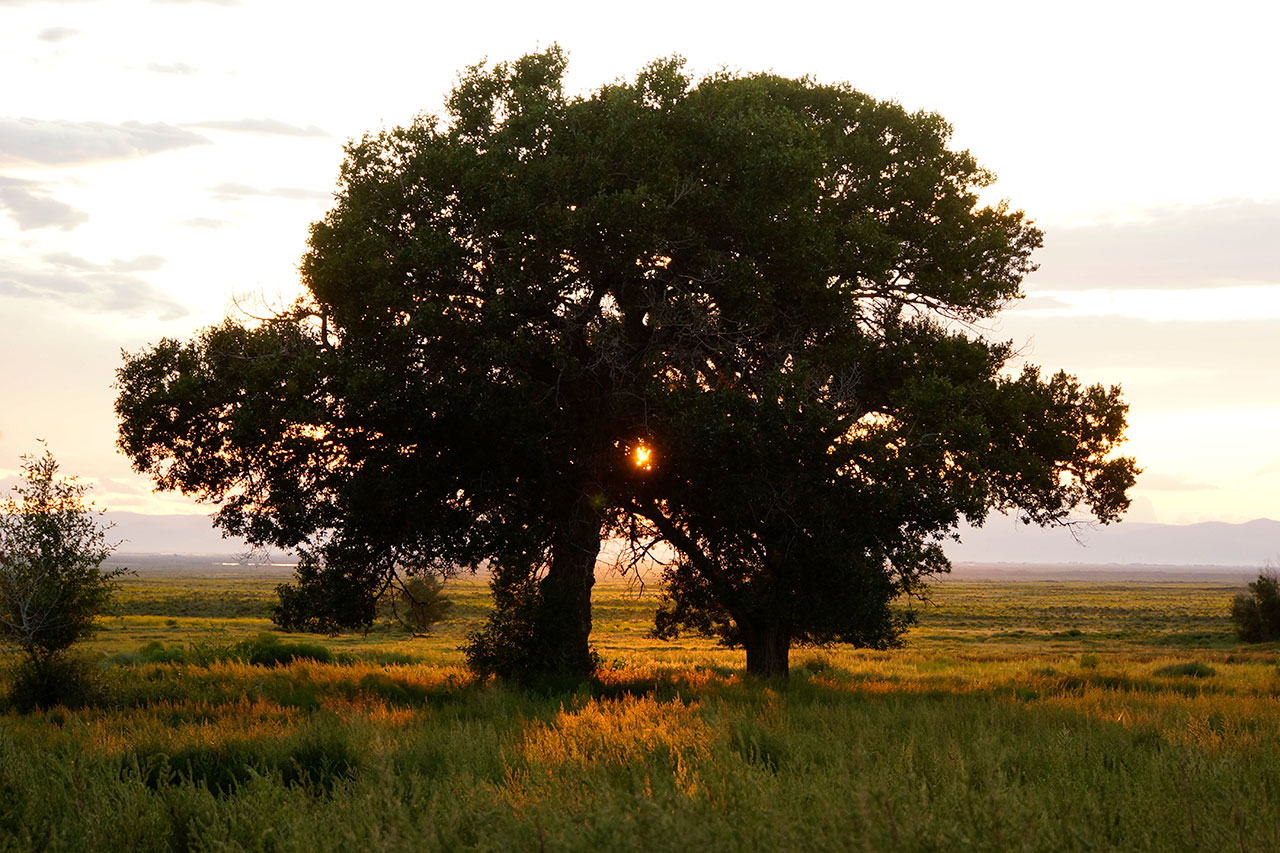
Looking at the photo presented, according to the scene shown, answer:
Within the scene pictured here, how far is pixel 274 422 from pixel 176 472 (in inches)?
129

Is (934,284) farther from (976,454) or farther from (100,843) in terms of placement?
(100,843)

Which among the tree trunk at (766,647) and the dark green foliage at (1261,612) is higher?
the tree trunk at (766,647)

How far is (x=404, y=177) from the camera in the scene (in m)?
18.1

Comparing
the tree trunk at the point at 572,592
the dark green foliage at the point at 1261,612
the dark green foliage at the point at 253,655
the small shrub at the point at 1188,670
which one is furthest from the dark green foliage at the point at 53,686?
the dark green foliage at the point at 1261,612

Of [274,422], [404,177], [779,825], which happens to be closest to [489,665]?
[274,422]

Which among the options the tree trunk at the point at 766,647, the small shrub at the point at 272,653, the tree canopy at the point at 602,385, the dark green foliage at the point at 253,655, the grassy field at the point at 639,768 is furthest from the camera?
the small shrub at the point at 272,653

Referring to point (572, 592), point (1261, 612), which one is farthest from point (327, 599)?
point (1261, 612)

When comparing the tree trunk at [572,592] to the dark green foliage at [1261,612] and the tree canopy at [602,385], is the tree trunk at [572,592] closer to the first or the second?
the tree canopy at [602,385]

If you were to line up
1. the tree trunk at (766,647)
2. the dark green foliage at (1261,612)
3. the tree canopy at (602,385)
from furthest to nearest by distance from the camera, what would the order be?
the dark green foliage at (1261,612) < the tree trunk at (766,647) < the tree canopy at (602,385)

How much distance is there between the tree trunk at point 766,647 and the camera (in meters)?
20.8

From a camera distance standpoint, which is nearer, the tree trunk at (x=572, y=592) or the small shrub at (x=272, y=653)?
the tree trunk at (x=572, y=592)

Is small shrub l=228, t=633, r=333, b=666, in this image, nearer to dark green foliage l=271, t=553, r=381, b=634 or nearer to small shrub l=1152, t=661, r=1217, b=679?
dark green foliage l=271, t=553, r=381, b=634

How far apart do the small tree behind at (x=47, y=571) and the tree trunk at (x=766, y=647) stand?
1215 cm

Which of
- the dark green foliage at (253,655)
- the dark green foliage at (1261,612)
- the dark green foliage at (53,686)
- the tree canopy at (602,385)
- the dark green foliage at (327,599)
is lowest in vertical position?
the dark green foliage at (1261,612)
